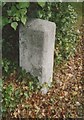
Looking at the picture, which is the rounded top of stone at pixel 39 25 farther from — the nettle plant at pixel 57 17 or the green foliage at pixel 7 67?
the green foliage at pixel 7 67

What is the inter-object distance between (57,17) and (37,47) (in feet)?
3.74

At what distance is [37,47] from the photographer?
14.0 ft

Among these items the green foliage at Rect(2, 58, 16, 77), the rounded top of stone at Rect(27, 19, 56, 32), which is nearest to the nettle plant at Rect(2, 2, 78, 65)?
the rounded top of stone at Rect(27, 19, 56, 32)

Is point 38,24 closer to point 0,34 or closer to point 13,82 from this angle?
point 0,34

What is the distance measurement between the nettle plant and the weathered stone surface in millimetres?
178

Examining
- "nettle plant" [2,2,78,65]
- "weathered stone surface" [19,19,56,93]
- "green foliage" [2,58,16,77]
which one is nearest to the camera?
"nettle plant" [2,2,78,65]

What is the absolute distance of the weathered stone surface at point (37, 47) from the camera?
4.19 metres

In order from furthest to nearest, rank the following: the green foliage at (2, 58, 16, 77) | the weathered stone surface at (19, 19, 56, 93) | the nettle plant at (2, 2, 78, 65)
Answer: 1. the green foliage at (2, 58, 16, 77)
2. the weathered stone surface at (19, 19, 56, 93)
3. the nettle plant at (2, 2, 78, 65)

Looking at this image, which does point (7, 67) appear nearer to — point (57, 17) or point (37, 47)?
point (37, 47)

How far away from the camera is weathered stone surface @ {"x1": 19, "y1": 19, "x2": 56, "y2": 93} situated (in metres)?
4.19

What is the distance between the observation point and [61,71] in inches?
210

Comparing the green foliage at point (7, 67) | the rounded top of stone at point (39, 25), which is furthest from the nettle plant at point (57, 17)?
the green foliage at point (7, 67)

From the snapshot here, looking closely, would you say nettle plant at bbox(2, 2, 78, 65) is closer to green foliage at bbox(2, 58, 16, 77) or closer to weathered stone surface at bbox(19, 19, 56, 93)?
weathered stone surface at bbox(19, 19, 56, 93)

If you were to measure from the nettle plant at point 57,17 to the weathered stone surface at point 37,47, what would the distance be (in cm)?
18
